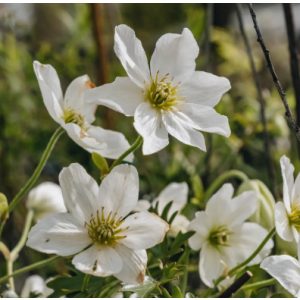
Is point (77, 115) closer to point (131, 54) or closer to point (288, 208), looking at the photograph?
point (131, 54)

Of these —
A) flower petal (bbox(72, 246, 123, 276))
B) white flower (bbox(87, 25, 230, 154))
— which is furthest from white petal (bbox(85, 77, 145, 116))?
flower petal (bbox(72, 246, 123, 276))

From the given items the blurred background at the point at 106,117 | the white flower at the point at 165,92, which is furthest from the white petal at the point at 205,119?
the blurred background at the point at 106,117

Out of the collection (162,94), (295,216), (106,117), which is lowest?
(106,117)

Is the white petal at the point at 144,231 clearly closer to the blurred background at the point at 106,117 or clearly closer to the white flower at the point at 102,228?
the white flower at the point at 102,228

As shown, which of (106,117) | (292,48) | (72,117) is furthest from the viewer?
(106,117)

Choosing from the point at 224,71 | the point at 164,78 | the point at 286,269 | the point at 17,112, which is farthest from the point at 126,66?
the point at 224,71

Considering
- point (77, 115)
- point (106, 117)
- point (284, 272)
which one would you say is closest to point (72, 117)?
point (77, 115)
